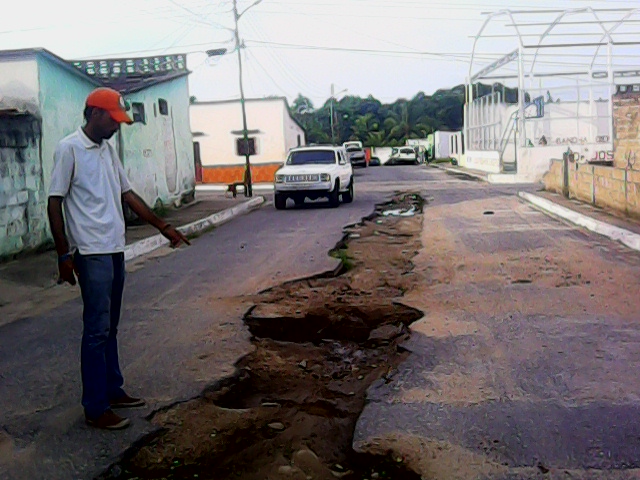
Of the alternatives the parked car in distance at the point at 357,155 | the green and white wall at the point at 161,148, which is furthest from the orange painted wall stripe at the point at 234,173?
the green and white wall at the point at 161,148

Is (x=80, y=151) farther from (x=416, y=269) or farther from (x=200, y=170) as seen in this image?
(x=200, y=170)

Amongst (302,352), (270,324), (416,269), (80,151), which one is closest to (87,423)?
(80,151)

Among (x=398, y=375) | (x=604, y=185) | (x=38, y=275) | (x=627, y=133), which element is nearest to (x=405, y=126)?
(x=627, y=133)

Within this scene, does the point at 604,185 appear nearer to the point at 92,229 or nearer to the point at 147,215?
the point at 147,215

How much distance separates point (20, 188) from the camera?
1239 cm

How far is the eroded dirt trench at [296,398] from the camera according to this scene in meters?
4.11

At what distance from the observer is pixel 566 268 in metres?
10.1

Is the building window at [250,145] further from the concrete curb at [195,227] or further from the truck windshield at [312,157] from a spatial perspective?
the truck windshield at [312,157]

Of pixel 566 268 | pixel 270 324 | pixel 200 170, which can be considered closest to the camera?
pixel 270 324

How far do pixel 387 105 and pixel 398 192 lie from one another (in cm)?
7518

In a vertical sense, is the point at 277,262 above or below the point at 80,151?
below

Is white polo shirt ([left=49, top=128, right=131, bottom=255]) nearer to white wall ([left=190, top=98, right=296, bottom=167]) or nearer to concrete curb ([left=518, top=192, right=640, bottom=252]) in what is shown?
concrete curb ([left=518, top=192, right=640, bottom=252])

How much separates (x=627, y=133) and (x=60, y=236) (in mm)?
18534

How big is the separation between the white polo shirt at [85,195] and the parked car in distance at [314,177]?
16899mm
